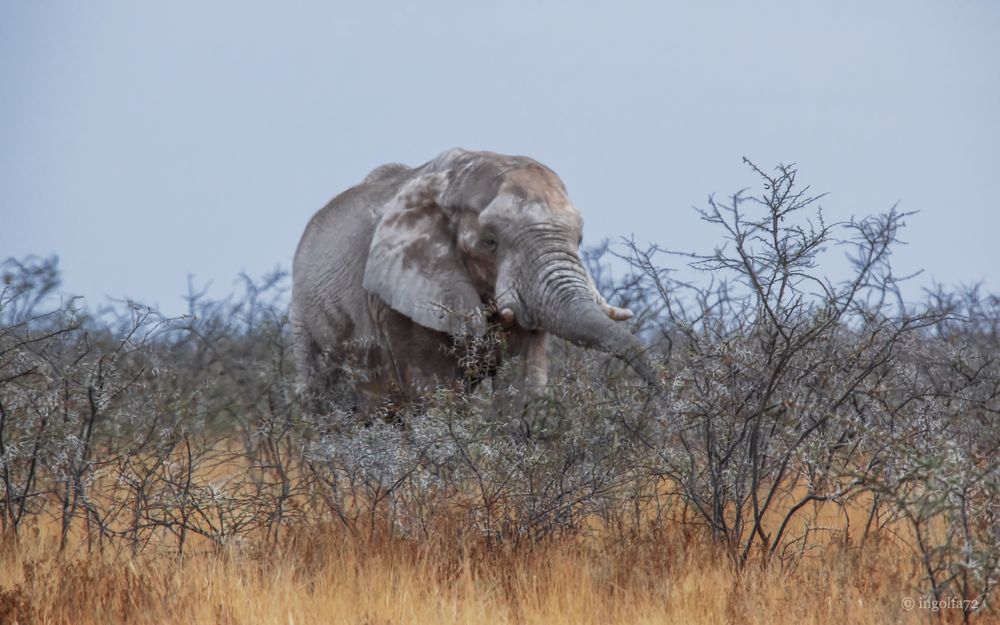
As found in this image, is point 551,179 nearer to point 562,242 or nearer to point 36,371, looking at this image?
point 562,242

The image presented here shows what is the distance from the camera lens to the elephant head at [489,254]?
8.15 meters

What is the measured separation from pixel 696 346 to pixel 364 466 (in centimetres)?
159

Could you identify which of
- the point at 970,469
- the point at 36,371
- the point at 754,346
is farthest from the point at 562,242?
the point at 970,469

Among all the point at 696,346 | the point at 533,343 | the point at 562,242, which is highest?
the point at 562,242

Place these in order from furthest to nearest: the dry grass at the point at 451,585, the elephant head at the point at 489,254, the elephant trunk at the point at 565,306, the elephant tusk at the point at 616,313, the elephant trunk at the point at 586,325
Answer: the elephant tusk at the point at 616,313, the elephant head at the point at 489,254, the elephant trunk at the point at 565,306, the elephant trunk at the point at 586,325, the dry grass at the point at 451,585

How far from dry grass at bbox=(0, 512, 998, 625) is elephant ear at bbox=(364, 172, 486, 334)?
8.68ft

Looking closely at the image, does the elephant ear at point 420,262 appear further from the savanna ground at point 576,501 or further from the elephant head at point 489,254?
the savanna ground at point 576,501

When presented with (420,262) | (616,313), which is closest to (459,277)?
(420,262)

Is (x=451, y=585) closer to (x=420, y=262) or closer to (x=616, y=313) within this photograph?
(x=616, y=313)

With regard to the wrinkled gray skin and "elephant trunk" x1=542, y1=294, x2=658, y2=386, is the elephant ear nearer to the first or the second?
the wrinkled gray skin

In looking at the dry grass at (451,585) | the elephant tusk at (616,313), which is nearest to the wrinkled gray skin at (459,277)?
the elephant tusk at (616,313)

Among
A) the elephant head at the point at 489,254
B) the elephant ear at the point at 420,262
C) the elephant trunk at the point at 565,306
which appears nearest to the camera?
the elephant trunk at the point at 565,306

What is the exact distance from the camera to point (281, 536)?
638 cm

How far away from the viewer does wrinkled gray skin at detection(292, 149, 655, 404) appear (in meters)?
8.18
